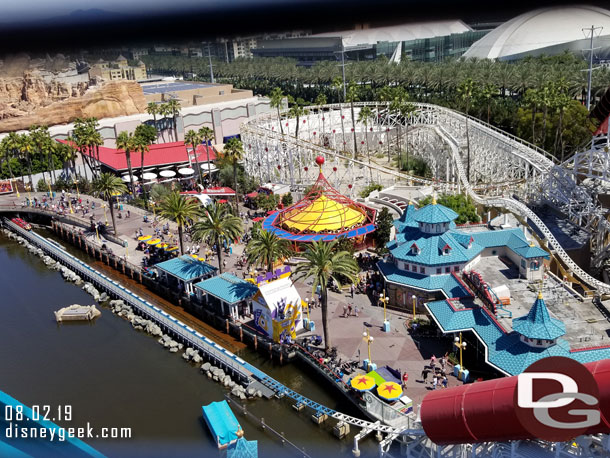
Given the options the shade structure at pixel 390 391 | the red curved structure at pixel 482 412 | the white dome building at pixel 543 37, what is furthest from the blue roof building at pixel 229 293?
the white dome building at pixel 543 37

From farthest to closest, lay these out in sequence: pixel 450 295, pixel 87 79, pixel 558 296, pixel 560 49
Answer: pixel 560 49, pixel 87 79, pixel 450 295, pixel 558 296

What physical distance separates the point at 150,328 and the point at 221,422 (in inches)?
538

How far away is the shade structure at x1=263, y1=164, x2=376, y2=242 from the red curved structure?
35.1m

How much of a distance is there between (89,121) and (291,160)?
2616cm

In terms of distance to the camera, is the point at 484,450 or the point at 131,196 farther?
the point at 131,196

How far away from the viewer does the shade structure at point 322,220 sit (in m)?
47.9

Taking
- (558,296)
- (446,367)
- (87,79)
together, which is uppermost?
(87,79)

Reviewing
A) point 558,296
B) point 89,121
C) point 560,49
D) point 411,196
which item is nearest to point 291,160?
point 411,196

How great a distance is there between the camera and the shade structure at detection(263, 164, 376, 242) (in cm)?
4791

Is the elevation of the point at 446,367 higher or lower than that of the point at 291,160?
lower

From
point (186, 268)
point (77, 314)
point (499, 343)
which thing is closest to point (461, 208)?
point (499, 343)

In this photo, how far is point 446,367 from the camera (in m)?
32.3

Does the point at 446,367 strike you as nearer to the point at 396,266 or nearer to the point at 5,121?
the point at 396,266

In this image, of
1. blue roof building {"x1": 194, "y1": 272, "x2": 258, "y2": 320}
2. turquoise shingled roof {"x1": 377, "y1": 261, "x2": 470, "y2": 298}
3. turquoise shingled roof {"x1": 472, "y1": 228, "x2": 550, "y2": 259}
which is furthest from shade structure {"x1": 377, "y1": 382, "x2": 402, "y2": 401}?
turquoise shingled roof {"x1": 472, "y1": 228, "x2": 550, "y2": 259}
